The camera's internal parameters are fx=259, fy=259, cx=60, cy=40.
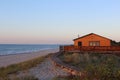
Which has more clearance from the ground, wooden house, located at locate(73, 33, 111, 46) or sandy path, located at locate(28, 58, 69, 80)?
wooden house, located at locate(73, 33, 111, 46)

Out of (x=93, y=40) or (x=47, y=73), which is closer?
(x=47, y=73)

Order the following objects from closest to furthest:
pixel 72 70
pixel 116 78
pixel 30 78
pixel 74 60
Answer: pixel 116 78 → pixel 30 78 → pixel 72 70 → pixel 74 60

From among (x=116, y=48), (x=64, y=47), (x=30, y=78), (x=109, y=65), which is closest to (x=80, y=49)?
(x=64, y=47)

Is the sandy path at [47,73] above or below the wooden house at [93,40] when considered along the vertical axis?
below

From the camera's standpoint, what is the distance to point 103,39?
127 feet

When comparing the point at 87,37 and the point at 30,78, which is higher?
the point at 87,37

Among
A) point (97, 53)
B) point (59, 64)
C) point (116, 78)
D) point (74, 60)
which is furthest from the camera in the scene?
point (97, 53)

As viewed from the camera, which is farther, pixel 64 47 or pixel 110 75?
pixel 64 47

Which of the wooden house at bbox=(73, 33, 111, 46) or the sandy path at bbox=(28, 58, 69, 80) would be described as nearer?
the sandy path at bbox=(28, 58, 69, 80)

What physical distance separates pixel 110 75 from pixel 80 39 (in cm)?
3140

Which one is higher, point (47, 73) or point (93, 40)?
point (93, 40)

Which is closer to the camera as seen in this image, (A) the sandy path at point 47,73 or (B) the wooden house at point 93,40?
(A) the sandy path at point 47,73

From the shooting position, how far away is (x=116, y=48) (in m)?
33.3

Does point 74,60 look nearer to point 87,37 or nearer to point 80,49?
point 80,49
